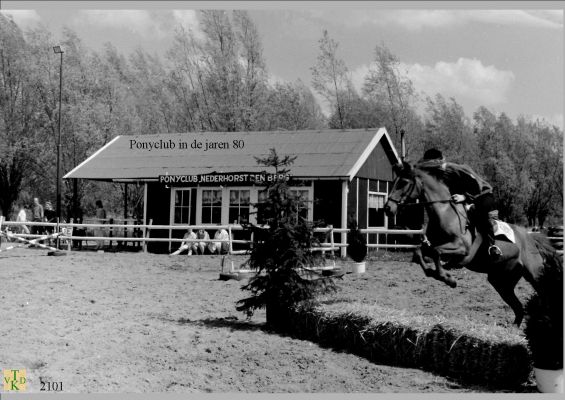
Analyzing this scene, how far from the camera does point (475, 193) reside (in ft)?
A: 21.5

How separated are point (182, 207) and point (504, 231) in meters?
17.0

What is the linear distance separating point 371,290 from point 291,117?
19283mm

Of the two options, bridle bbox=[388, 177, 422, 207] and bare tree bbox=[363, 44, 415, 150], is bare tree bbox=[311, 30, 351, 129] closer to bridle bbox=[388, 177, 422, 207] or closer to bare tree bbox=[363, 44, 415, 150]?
bare tree bbox=[363, 44, 415, 150]

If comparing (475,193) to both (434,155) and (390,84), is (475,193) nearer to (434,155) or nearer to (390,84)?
(434,155)

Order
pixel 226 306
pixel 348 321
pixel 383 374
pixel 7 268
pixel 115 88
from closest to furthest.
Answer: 1. pixel 383 374
2. pixel 348 321
3. pixel 226 306
4. pixel 7 268
5. pixel 115 88

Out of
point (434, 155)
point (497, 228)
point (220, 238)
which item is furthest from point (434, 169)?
point (220, 238)

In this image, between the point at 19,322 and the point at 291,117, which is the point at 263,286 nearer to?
the point at 19,322

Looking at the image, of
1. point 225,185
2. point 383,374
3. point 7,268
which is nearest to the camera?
point 383,374

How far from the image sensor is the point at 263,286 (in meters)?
8.73

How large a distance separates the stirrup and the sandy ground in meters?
1.40

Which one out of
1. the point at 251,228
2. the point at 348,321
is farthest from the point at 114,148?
the point at 348,321

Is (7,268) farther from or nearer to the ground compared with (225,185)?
nearer to the ground
